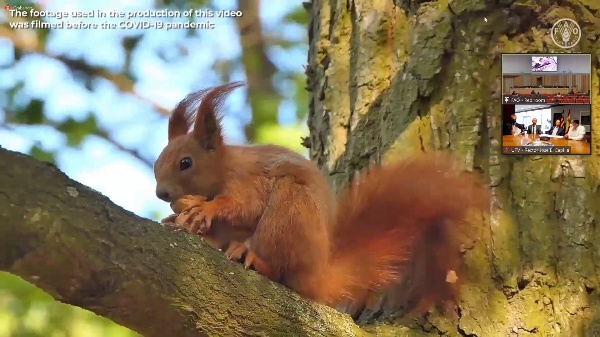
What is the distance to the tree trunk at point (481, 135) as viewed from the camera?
5.06ft

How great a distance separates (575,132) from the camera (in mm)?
1665

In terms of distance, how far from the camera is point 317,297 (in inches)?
60.2

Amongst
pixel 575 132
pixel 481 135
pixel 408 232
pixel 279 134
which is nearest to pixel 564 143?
pixel 575 132

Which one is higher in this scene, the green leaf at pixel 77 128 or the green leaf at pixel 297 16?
the green leaf at pixel 297 16

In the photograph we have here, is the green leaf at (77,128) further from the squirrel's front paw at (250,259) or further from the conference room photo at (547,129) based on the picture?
the conference room photo at (547,129)

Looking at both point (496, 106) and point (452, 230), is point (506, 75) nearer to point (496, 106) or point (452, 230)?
point (496, 106)

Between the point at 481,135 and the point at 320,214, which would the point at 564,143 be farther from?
the point at 320,214

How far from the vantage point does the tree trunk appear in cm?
154

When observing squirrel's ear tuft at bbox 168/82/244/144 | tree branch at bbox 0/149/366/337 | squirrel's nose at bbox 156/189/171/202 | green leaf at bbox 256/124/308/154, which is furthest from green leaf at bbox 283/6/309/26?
tree branch at bbox 0/149/366/337

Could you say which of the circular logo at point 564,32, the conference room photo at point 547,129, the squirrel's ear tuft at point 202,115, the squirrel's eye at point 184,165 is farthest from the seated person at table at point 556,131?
the squirrel's eye at point 184,165

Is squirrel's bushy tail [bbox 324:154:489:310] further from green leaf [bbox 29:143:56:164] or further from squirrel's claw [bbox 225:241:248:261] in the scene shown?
green leaf [bbox 29:143:56:164]

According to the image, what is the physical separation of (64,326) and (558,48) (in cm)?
214

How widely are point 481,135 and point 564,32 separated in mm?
309

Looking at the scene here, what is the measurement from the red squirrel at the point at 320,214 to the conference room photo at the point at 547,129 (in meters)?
0.14
